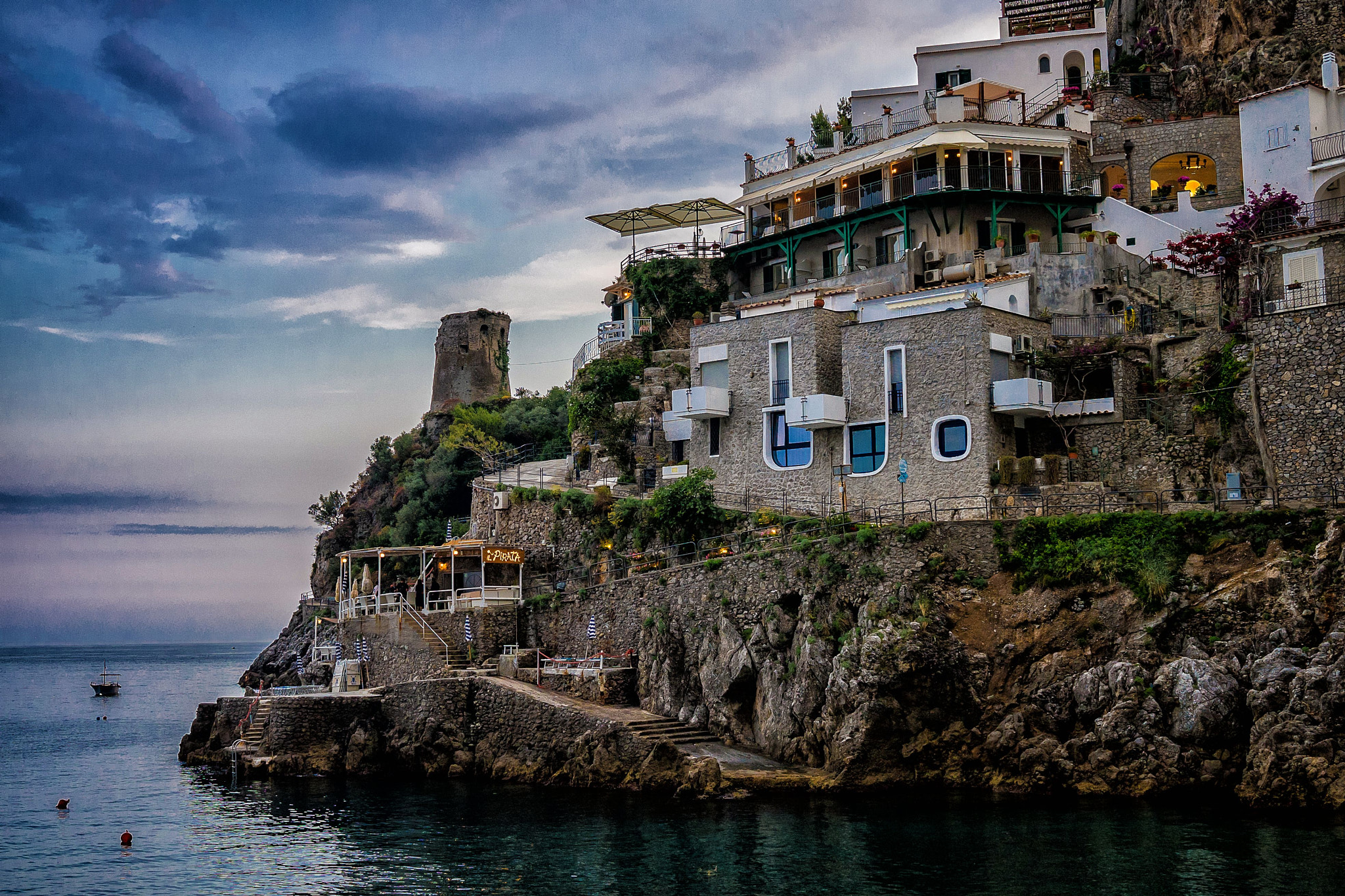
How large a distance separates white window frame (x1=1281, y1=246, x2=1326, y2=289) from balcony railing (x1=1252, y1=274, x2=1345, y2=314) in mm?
279

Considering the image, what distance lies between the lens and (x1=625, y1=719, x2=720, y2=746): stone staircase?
36125mm

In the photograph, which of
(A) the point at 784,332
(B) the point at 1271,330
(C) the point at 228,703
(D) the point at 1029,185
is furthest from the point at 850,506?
(C) the point at 228,703

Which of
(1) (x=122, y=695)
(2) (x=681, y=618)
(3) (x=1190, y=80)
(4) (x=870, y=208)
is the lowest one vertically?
(1) (x=122, y=695)

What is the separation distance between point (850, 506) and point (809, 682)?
832 centimetres

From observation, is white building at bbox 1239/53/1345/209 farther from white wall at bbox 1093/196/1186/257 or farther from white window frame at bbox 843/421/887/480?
white window frame at bbox 843/421/887/480

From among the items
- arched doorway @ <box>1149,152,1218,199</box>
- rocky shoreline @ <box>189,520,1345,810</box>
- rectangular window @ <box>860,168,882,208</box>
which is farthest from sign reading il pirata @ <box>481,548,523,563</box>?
arched doorway @ <box>1149,152,1218,199</box>

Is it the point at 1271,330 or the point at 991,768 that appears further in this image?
the point at 1271,330

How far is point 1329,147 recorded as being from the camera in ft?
141

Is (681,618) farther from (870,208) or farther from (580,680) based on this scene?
(870,208)

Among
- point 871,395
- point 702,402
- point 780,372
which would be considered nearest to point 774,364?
point 780,372

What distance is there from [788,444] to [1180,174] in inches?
878

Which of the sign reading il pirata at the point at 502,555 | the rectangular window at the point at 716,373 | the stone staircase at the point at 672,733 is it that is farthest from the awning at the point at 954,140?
the stone staircase at the point at 672,733

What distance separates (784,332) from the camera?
43938 millimetres

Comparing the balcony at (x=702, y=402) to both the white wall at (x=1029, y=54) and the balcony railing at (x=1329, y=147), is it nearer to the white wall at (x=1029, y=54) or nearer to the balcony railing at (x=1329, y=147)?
the balcony railing at (x=1329, y=147)
